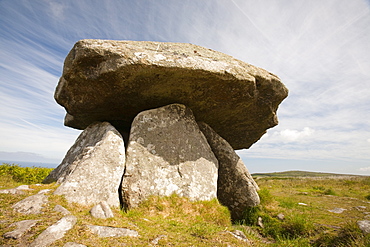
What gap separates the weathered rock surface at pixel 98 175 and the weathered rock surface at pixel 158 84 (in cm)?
137

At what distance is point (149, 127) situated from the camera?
7254mm

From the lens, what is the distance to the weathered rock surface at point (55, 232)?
3.00 meters

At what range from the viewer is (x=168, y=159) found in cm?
684

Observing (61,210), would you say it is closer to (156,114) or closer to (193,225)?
(193,225)

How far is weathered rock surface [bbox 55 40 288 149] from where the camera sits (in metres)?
6.13

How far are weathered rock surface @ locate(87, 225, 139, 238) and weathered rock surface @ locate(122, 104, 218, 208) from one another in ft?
6.19

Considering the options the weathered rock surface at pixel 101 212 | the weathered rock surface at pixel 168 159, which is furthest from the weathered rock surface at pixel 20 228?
the weathered rock surface at pixel 168 159

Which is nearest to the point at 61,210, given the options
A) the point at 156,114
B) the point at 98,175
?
the point at 98,175

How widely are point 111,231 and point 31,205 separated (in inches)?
70.8

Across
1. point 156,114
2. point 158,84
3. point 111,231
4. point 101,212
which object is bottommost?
point 111,231

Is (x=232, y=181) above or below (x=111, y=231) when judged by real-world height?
above

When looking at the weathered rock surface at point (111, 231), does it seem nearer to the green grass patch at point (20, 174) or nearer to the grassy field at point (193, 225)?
the grassy field at point (193, 225)

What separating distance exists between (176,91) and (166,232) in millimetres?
4457

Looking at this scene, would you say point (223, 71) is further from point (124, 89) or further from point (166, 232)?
point (166, 232)
